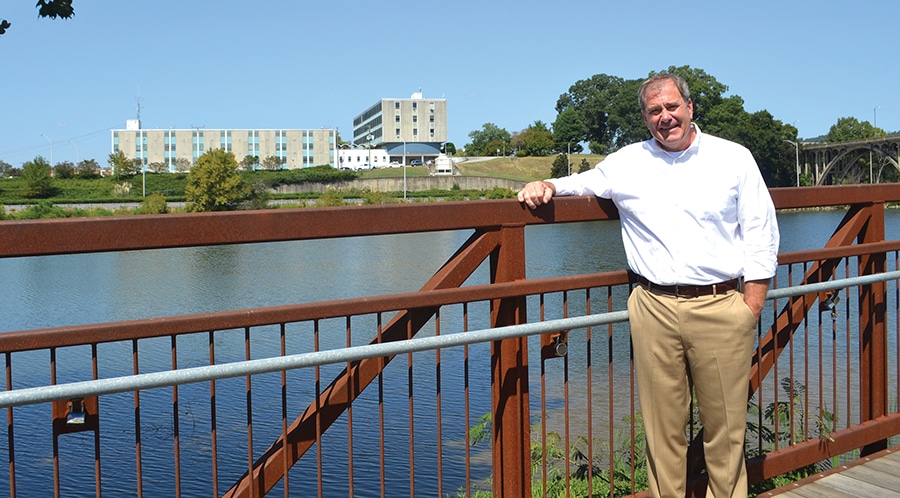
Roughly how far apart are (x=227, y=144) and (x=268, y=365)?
14428 centimetres

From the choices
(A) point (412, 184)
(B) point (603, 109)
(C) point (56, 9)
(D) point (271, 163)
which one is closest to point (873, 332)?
(C) point (56, 9)

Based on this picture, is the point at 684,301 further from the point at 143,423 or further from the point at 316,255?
the point at 316,255

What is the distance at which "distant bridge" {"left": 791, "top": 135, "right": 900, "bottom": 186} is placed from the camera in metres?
76.7

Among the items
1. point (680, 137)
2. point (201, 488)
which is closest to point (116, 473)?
point (201, 488)

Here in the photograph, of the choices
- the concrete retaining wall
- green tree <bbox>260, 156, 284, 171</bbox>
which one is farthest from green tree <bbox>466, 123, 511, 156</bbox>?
the concrete retaining wall

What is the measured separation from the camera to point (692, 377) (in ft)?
10.2

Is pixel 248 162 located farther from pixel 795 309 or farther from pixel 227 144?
pixel 795 309

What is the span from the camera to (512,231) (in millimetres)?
3027

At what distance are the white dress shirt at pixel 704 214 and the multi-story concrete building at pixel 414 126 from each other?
153571mm

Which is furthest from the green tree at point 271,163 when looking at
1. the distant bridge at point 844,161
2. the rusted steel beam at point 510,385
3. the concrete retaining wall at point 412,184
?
the rusted steel beam at point 510,385

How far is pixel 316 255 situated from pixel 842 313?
1675cm

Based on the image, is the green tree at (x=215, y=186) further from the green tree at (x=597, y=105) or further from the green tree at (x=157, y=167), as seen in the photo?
the green tree at (x=597, y=105)

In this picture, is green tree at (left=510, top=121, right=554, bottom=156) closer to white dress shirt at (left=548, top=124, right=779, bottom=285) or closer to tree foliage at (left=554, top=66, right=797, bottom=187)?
tree foliage at (left=554, top=66, right=797, bottom=187)

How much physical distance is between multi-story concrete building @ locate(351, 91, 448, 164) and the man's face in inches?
6046
